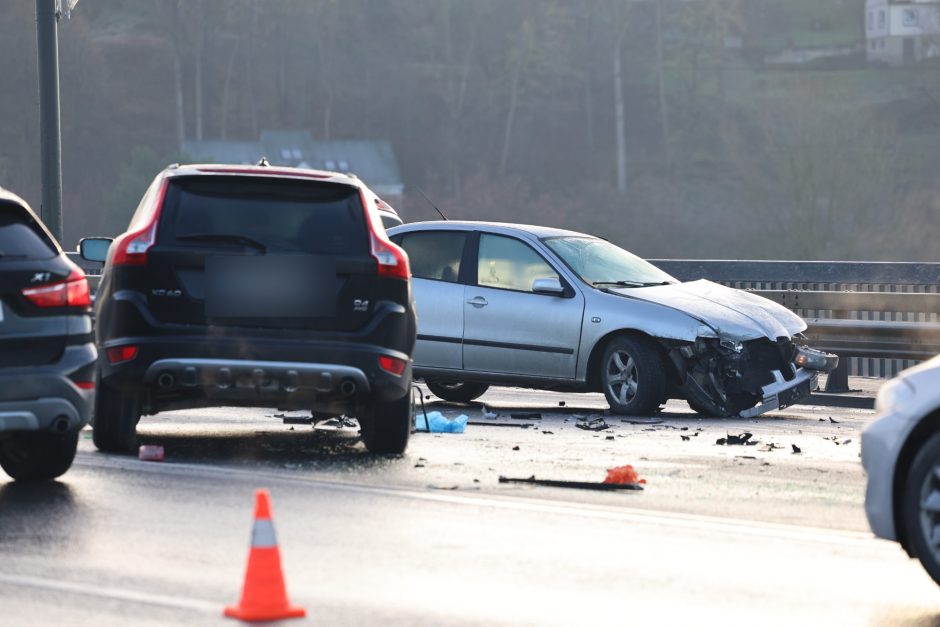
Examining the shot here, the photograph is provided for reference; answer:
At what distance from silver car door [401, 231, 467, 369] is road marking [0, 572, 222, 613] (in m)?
8.24

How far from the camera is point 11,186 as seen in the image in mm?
93062

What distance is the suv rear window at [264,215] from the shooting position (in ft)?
32.3

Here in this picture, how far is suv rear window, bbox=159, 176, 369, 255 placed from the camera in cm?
984

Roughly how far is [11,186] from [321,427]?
84.4 m

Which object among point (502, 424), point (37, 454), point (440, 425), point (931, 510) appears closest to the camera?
point (931, 510)

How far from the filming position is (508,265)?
48.6ft

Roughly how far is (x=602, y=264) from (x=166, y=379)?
6.01 meters

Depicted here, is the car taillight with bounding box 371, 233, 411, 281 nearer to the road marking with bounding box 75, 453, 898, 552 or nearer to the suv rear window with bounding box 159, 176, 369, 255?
the suv rear window with bounding box 159, 176, 369, 255

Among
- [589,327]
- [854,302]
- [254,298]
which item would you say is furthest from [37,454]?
[854,302]

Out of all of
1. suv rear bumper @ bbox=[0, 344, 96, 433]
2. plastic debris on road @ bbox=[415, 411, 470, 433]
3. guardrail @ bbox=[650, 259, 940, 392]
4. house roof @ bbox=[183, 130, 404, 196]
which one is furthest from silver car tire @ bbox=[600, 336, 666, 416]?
house roof @ bbox=[183, 130, 404, 196]

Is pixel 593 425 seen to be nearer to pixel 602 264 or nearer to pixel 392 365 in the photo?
pixel 602 264

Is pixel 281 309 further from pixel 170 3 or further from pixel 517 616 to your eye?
pixel 170 3

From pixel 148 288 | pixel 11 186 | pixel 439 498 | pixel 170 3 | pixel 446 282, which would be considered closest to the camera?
pixel 439 498

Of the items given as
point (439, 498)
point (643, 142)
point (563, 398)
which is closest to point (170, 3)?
point (643, 142)
